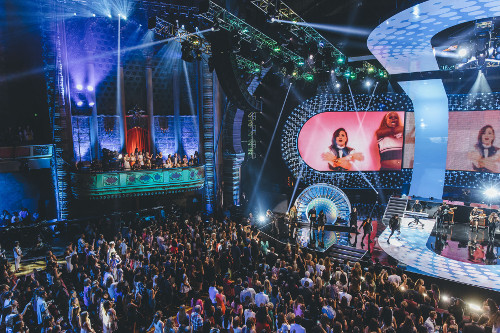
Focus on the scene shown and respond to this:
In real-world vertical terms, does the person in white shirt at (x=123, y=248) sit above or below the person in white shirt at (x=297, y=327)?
below

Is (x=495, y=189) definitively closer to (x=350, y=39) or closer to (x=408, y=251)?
(x=408, y=251)

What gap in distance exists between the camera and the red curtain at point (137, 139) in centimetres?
1747

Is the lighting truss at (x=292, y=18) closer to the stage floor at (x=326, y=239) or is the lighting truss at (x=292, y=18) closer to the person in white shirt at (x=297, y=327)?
the stage floor at (x=326, y=239)

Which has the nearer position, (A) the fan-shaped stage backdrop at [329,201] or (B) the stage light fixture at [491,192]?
(A) the fan-shaped stage backdrop at [329,201]

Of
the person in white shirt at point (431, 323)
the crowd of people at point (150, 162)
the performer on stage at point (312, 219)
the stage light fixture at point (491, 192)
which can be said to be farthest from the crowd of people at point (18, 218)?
the stage light fixture at point (491, 192)

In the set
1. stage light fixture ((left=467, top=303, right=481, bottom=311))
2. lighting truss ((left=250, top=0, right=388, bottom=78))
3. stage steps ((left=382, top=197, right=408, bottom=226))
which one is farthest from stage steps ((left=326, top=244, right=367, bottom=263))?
lighting truss ((left=250, top=0, right=388, bottom=78))

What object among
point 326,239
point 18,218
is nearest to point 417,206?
point 326,239

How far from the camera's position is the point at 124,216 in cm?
1578

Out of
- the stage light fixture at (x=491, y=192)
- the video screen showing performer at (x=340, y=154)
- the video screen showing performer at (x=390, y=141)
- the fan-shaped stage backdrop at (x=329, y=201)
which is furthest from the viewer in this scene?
the video screen showing performer at (x=340, y=154)

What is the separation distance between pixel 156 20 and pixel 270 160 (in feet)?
39.6

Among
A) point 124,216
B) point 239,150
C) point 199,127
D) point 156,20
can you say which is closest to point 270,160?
point 239,150

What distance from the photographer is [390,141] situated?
62.7 ft

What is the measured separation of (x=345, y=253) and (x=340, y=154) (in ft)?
27.9

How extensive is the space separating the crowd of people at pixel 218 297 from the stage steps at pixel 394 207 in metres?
A: 7.11
